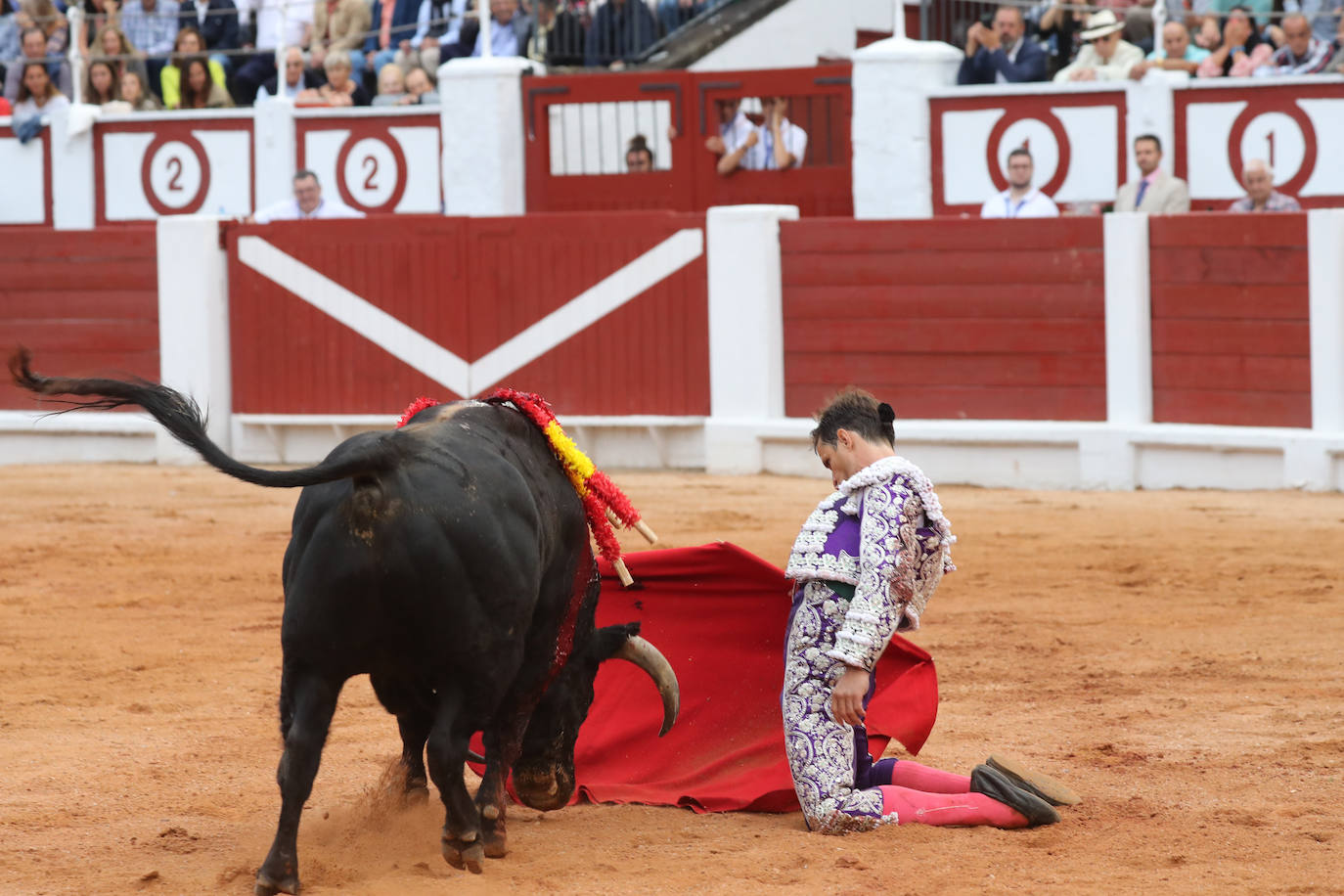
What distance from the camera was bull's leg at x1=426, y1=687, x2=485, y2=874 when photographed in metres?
3.42

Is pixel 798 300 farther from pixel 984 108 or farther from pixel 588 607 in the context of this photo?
pixel 588 607

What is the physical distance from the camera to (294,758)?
10.8 ft

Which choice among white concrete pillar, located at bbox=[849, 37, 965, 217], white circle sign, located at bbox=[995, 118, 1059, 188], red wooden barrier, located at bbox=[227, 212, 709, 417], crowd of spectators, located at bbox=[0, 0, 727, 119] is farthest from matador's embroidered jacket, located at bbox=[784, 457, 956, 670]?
crowd of spectators, located at bbox=[0, 0, 727, 119]

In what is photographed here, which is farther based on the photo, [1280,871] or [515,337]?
[515,337]

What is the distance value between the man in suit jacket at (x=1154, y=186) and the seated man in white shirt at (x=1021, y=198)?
0.50 m

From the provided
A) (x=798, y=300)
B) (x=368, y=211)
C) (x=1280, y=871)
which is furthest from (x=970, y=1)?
(x=1280, y=871)

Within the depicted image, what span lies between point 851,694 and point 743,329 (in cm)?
654

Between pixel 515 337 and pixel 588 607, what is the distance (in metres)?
6.57

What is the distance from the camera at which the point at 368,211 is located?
41.9 ft

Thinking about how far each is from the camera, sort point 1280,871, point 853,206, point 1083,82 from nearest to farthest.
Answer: point 1280,871 < point 1083,82 < point 853,206

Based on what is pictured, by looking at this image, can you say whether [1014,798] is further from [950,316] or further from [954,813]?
[950,316]

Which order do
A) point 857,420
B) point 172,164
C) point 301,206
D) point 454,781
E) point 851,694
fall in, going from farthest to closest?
point 172,164 → point 301,206 → point 857,420 → point 851,694 → point 454,781

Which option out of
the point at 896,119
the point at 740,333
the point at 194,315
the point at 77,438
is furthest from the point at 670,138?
the point at 77,438

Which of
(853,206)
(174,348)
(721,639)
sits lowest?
(721,639)
